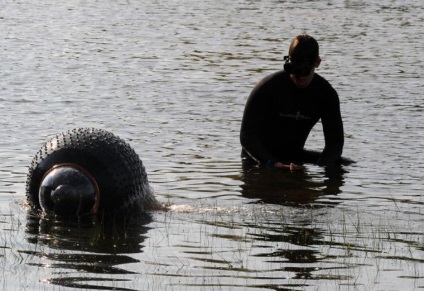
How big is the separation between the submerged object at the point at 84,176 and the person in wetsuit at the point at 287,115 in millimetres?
2729

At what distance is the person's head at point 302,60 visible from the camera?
1427 centimetres

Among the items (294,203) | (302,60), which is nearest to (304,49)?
(302,60)

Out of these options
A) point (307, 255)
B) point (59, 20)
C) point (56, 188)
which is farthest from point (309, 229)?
point (59, 20)

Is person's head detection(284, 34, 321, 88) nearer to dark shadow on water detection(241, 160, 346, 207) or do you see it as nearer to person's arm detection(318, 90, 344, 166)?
person's arm detection(318, 90, 344, 166)

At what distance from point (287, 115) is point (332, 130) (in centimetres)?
58

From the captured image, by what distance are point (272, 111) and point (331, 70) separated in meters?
10.5

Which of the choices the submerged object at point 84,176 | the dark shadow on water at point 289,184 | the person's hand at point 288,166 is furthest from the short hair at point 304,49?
the submerged object at point 84,176

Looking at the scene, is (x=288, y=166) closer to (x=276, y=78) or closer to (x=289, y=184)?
Answer: (x=289, y=184)

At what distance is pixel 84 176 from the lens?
12117mm

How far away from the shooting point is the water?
A: 10359mm

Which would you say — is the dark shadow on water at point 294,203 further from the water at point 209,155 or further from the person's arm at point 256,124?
the person's arm at point 256,124

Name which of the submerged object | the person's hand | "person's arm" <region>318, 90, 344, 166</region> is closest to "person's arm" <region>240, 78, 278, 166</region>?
the person's hand

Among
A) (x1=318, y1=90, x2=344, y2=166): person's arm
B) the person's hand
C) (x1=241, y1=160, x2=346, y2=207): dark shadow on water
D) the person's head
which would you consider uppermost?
the person's head

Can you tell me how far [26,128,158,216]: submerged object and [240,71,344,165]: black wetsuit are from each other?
2728mm
